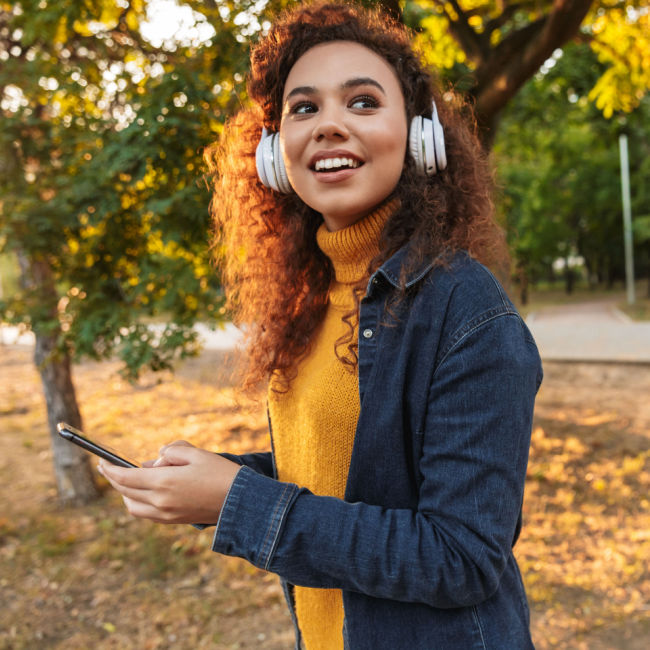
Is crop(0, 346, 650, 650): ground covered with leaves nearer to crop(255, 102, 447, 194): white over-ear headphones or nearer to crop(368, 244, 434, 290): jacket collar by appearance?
crop(368, 244, 434, 290): jacket collar

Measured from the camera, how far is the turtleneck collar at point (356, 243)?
51.5 inches

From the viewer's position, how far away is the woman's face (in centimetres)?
123

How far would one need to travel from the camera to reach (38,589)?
13.3ft

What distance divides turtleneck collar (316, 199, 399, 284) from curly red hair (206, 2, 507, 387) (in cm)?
4

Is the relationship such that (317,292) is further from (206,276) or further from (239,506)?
(206,276)

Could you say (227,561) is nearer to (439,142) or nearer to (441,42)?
(439,142)

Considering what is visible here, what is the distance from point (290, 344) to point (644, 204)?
23.4 meters

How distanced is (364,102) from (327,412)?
65 centimetres

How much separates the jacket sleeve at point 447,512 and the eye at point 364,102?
1.76 feet

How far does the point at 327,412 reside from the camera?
1274mm

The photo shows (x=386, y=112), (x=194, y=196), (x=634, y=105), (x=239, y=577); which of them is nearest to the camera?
(x=386, y=112)

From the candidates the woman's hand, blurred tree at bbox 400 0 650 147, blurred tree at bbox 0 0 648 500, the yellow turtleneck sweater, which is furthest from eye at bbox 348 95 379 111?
blurred tree at bbox 400 0 650 147

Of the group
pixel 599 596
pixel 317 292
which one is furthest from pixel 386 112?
pixel 599 596

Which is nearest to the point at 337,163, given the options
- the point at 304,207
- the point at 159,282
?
the point at 304,207
